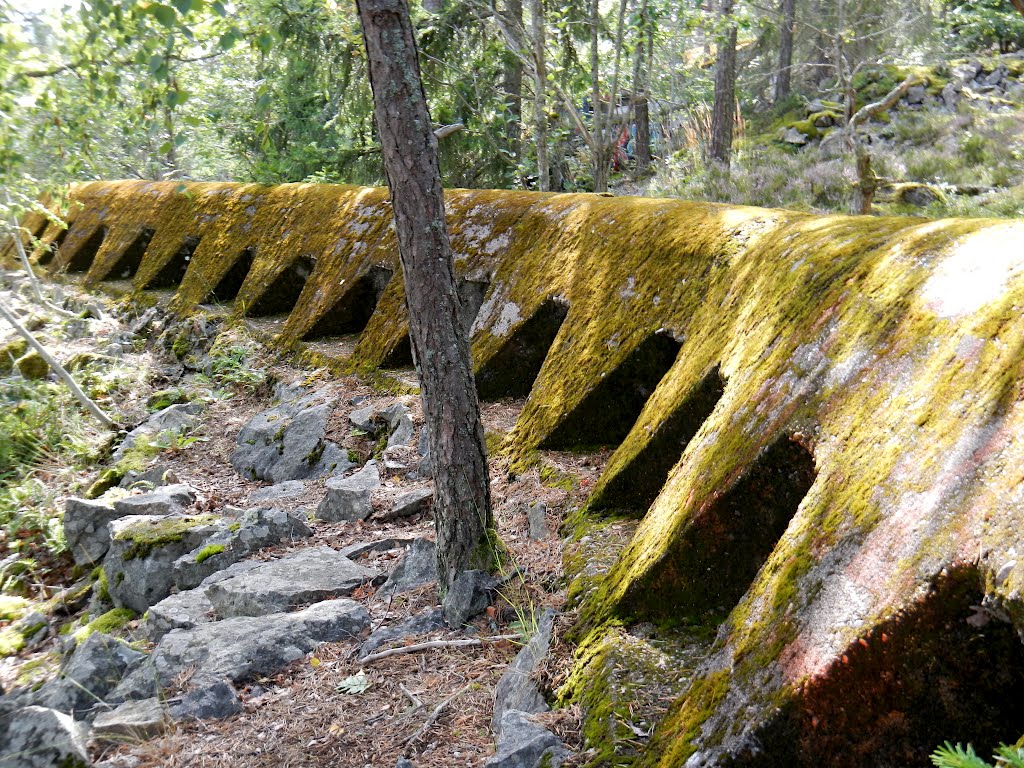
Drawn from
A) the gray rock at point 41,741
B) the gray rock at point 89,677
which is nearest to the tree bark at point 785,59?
the gray rock at point 89,677

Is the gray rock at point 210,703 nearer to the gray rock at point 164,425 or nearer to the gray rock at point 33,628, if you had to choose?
the gray rock at point 33,628

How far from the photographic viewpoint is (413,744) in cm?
277

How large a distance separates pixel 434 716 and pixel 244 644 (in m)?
1.08

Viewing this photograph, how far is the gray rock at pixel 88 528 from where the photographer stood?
5.41 metres

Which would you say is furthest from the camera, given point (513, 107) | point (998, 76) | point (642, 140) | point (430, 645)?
point (642, 140)

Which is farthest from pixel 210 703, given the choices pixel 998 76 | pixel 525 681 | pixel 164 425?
pixel 998 76

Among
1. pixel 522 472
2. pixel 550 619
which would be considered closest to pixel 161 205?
pixel 522 472

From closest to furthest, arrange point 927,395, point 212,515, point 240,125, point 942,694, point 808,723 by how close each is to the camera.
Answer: point 942,694
point 808,723
point 927,395
point 212,515
point 240,125

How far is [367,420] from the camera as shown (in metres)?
5.74

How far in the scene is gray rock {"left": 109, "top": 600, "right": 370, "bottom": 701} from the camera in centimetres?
336

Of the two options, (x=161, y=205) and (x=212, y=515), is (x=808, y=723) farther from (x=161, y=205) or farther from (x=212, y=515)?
(x=161, y=205)

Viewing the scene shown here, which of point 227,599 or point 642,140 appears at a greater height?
point 642,140

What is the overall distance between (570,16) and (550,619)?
8469 millimetres

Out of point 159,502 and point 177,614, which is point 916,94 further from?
point 177,614
